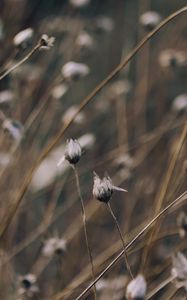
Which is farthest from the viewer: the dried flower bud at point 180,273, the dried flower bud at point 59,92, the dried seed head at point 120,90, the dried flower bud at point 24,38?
the dried seed head at point 120,90

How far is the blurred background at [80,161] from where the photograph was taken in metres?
1.15

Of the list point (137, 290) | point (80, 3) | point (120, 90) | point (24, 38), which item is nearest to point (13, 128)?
point (24, 38)

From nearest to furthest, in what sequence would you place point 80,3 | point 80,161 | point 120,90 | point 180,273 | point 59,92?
point 180,273, point 59,92, point 80,3, point 120,90, point 80,161

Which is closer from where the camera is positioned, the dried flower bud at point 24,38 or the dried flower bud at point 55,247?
the dried flower bud at point 24,38

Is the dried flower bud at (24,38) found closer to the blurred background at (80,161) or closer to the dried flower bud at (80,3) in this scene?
the blurred background at (80,161)

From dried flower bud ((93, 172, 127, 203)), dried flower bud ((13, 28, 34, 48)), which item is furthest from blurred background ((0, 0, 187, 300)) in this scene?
dried flower bud ((93, 172, 127, 203))

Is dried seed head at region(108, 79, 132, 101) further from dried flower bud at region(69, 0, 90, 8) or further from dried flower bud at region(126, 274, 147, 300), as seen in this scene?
dried flower bud at region(126, 274, 147, 300)

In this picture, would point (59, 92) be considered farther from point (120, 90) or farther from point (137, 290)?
point (137, 290)

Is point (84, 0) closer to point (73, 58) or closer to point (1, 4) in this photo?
point (73, 58)

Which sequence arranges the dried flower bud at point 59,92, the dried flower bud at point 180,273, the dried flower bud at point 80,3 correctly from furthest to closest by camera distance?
1. the dried flower bud at point 80,3
2. the dried flower bud at point 59,92
3. the dried flower bud at point 180,273

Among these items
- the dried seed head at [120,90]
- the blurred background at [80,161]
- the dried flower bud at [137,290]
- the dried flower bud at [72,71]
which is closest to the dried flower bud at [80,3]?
the blurred background at [80,161]

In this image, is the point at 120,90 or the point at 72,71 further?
the point at 120,90

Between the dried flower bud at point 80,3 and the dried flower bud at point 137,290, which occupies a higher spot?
the dried flower bud at point 80,3

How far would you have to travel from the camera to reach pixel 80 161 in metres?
2.17
